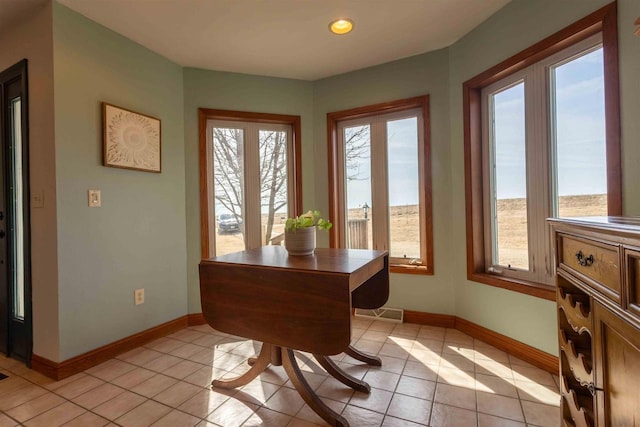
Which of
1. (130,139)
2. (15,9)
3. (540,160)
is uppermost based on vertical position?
(15,9)

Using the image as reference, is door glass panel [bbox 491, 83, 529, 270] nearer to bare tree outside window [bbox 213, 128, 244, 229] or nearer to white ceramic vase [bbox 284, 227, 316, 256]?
white ceramic vase [bbox 284, 227, 316, 256]

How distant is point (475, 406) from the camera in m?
1.50

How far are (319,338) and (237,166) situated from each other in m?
2.04

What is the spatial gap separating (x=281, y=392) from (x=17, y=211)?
214 cm

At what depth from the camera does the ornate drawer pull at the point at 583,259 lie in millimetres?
851

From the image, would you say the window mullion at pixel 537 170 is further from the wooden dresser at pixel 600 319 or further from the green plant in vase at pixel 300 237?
the green plant in vase at pixel 300 237

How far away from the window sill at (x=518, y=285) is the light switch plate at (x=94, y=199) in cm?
269

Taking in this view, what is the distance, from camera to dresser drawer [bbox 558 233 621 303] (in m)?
0.72

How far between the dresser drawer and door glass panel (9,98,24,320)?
3009 mm

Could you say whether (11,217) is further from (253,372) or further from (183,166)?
(253,372)

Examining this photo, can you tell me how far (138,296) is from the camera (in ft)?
7.44

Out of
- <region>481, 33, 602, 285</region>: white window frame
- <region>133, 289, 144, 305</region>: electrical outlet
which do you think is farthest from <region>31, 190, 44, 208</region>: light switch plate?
<region>481, 33, 602, 285</region>: white window frame

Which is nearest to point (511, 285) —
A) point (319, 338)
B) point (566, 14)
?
point (319, 338)

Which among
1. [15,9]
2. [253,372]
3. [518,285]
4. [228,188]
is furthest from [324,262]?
[15,9]
